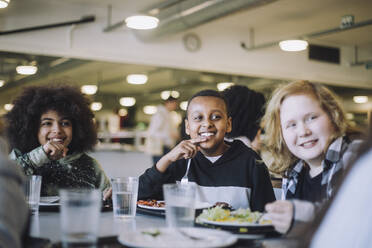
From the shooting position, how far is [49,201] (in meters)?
1.51

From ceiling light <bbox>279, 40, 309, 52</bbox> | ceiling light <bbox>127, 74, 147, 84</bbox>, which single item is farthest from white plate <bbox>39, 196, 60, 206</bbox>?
ceiling light <bbox>127, 74, 147, 84</bbox>

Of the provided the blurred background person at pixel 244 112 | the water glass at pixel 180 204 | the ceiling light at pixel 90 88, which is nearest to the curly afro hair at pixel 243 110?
the blurred background person at pixel 244 112

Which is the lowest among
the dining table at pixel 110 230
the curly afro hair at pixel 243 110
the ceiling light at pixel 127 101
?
the dining table at pixel 110 230

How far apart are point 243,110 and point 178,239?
182cm

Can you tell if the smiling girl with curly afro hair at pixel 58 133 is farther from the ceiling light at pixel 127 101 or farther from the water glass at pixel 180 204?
the ceiling light at pixel 127 101

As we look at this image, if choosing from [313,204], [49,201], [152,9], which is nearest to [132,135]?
[152,9]

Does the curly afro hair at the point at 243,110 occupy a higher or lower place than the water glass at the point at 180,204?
higher

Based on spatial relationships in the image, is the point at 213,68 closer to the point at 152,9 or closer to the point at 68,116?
the point at 152,9

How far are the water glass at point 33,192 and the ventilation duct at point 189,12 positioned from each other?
344 cm

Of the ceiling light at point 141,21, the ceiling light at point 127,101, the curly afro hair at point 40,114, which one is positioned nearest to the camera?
the curly afro hair at point 40,114

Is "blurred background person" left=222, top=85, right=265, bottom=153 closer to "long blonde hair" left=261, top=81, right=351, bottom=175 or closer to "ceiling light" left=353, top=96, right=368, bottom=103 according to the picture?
"long blonde hair" left=261, top=81, right=351, bottom=175

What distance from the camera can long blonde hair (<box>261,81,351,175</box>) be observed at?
1.38 meters

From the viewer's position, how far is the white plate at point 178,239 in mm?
848

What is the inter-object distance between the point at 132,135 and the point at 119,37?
126 inches
